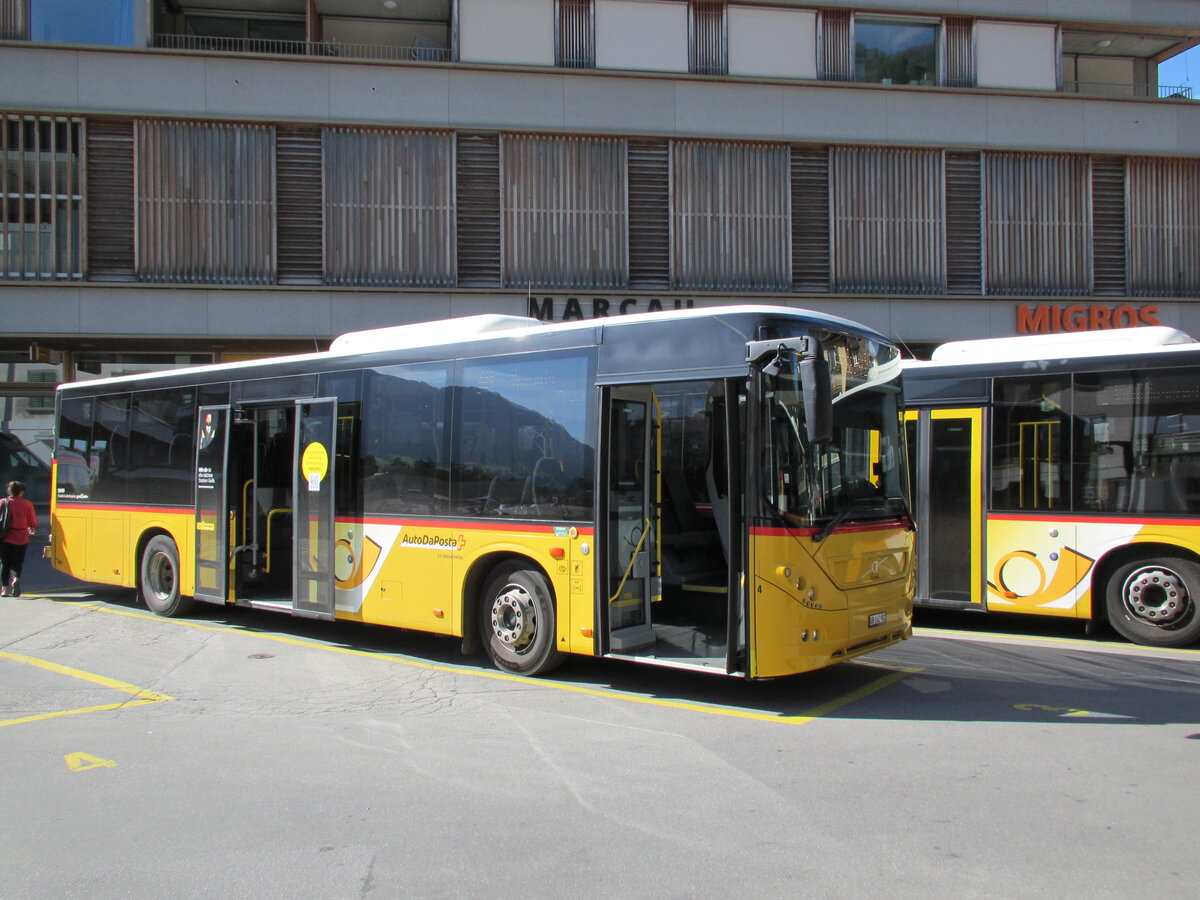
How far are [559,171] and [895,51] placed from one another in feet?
26.1

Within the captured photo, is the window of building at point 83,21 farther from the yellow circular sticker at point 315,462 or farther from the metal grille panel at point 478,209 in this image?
the yellow circular sticker at point 315,462

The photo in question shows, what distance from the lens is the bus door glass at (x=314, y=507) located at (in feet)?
32.0

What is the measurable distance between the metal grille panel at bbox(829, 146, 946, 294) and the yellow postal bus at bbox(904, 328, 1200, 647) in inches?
380

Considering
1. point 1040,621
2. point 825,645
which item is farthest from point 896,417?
point 1040,621

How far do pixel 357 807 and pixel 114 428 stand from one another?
30.4ft

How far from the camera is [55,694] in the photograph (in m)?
7.91

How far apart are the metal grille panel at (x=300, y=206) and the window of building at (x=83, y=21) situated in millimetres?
3666

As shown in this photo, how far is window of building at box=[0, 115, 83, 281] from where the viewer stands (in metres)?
18.4

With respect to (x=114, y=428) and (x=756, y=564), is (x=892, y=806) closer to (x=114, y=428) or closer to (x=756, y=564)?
(x=756, y=564)

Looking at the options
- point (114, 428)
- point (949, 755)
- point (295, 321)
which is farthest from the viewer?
point (295, 321)

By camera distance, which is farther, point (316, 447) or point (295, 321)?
point (295, 321)

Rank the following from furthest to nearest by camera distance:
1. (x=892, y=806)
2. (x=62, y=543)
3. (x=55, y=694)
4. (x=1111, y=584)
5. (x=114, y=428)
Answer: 1. (x=62, y=543)
2. (x=114, y=428)
3. (x=1111, y=584)
4. (x=55, y=694)
5. (x=892, y=806)

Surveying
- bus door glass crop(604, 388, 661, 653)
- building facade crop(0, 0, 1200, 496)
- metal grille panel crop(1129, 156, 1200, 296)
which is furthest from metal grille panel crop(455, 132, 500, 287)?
metal grille panel crop(1129, 156, 1200, 296)

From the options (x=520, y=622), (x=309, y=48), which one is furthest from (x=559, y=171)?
(x=520, y=622)
